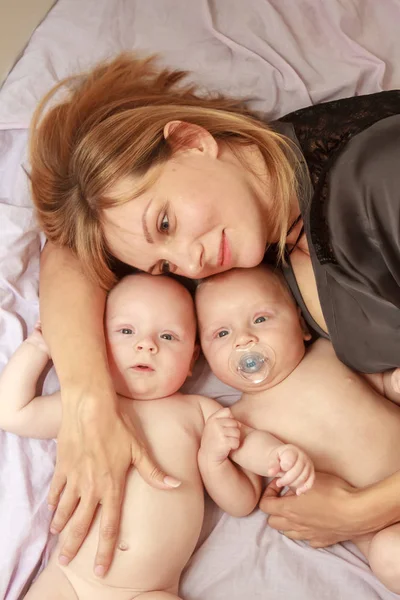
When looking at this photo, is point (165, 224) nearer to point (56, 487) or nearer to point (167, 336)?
point (167, 336)

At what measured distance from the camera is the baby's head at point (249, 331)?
133 centimetres

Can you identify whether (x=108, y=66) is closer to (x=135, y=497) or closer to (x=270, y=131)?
(x=270, y=131)

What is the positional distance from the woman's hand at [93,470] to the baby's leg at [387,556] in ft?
1.15

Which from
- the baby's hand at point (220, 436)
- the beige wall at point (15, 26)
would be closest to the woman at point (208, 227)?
the baby's hand at point (220, 436)

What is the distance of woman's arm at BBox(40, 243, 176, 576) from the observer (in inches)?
46.8

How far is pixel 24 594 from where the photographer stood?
1219mm

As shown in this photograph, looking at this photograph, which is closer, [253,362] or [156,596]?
[156,596]

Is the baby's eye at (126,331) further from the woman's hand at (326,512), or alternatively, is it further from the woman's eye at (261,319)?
the woman's hand at (326,512)

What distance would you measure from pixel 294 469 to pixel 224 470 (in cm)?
15

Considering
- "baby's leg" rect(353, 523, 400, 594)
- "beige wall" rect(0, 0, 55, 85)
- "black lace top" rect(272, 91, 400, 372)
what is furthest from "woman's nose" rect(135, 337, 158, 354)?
"beige wall" rect(0, 0, 55, 85)

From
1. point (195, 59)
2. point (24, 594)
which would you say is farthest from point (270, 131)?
point (24, 594)

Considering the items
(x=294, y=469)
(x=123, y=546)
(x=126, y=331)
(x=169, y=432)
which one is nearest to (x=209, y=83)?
Result: (x=126, y=331)

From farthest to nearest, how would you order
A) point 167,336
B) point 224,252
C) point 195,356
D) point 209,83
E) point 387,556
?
point 209,83 → point 195,356 → point 167,336 → point 224,252 → point 387,556

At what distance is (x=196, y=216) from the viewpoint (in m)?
1.19
